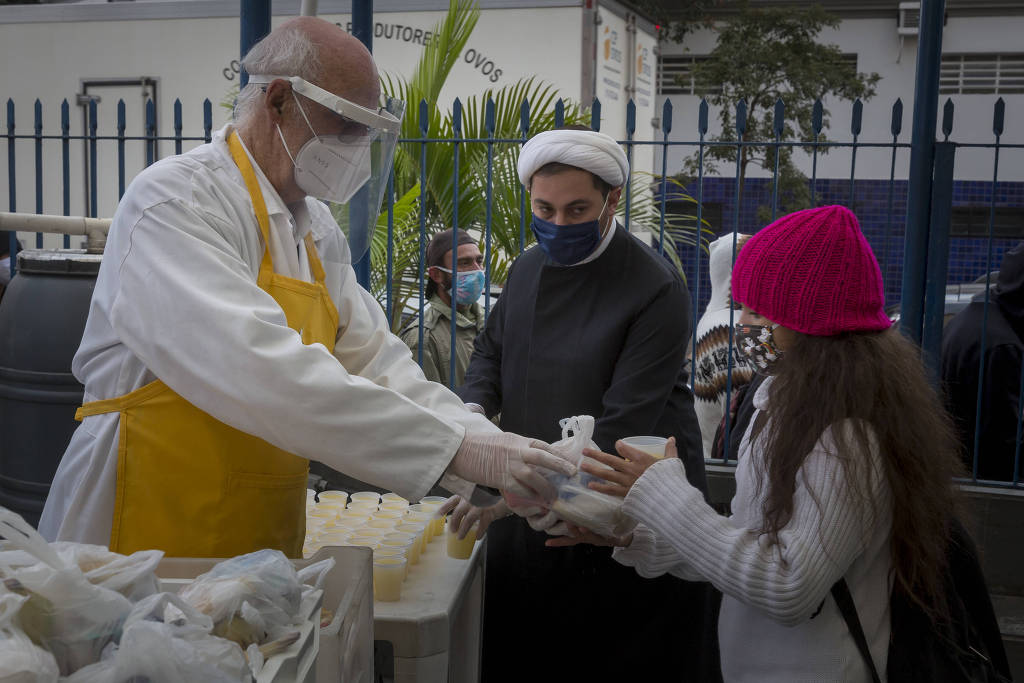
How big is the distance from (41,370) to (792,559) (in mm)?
2486

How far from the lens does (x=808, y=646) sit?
5.56 feet

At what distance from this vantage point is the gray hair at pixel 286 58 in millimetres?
1884

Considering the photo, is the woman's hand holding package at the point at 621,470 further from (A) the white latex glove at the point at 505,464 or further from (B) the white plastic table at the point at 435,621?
(B) the white plastic table at the point at 435,621

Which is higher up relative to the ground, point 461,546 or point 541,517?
point 541,517

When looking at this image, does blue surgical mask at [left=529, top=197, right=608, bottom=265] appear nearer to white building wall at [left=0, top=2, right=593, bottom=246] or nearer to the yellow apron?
the yellow apron

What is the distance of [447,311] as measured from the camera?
5129mm

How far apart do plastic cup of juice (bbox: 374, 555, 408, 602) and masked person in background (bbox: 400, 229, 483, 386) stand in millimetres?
2882

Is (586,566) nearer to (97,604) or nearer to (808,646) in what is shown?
(808,646)

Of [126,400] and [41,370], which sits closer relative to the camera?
[126,400]

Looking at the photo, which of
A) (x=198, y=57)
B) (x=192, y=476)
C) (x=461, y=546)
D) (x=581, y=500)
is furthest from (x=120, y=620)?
(x=198, y=57)

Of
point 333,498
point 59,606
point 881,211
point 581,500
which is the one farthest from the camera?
point 881,211

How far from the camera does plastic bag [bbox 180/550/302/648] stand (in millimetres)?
1161

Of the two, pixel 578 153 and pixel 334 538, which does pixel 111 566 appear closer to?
pixel 334 538

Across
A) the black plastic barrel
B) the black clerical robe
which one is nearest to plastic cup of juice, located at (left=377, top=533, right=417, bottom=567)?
the black clerical robe
